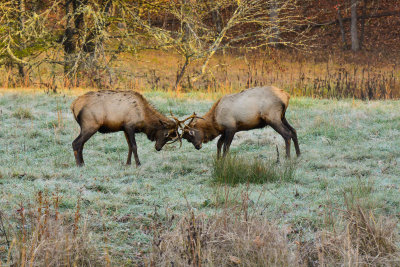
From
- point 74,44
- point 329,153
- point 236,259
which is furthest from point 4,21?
point 236,259

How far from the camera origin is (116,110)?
8.55 metres

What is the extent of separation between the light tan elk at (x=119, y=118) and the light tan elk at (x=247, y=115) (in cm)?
43

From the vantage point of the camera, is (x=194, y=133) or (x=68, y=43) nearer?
(x=194, y=133)

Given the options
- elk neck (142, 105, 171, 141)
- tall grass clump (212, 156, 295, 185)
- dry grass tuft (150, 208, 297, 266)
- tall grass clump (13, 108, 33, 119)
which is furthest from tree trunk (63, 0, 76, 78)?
dry grass tuft (150, 208, 297, 266)

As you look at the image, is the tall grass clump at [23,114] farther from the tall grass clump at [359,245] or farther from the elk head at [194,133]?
the tall grass clump at [359,245]

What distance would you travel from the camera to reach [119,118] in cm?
861

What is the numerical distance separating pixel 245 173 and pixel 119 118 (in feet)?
8.66

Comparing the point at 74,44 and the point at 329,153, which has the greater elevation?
the point at 74,44

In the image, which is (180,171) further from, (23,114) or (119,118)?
(23,114)

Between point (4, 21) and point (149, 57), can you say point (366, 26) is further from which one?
point (4, 21)

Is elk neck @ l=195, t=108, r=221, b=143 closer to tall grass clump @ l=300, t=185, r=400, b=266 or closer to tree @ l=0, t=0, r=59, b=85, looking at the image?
tall grass clump @ l=300, t=185, r=400, b=266

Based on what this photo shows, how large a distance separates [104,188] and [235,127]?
303 cm

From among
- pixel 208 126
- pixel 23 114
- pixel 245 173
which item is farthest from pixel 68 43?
pixel 245 173

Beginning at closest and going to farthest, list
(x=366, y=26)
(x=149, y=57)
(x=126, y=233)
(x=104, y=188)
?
(x=126, y=233) → (x=104, y=188) → (x=149, y=57) → (x=366, y=26)
